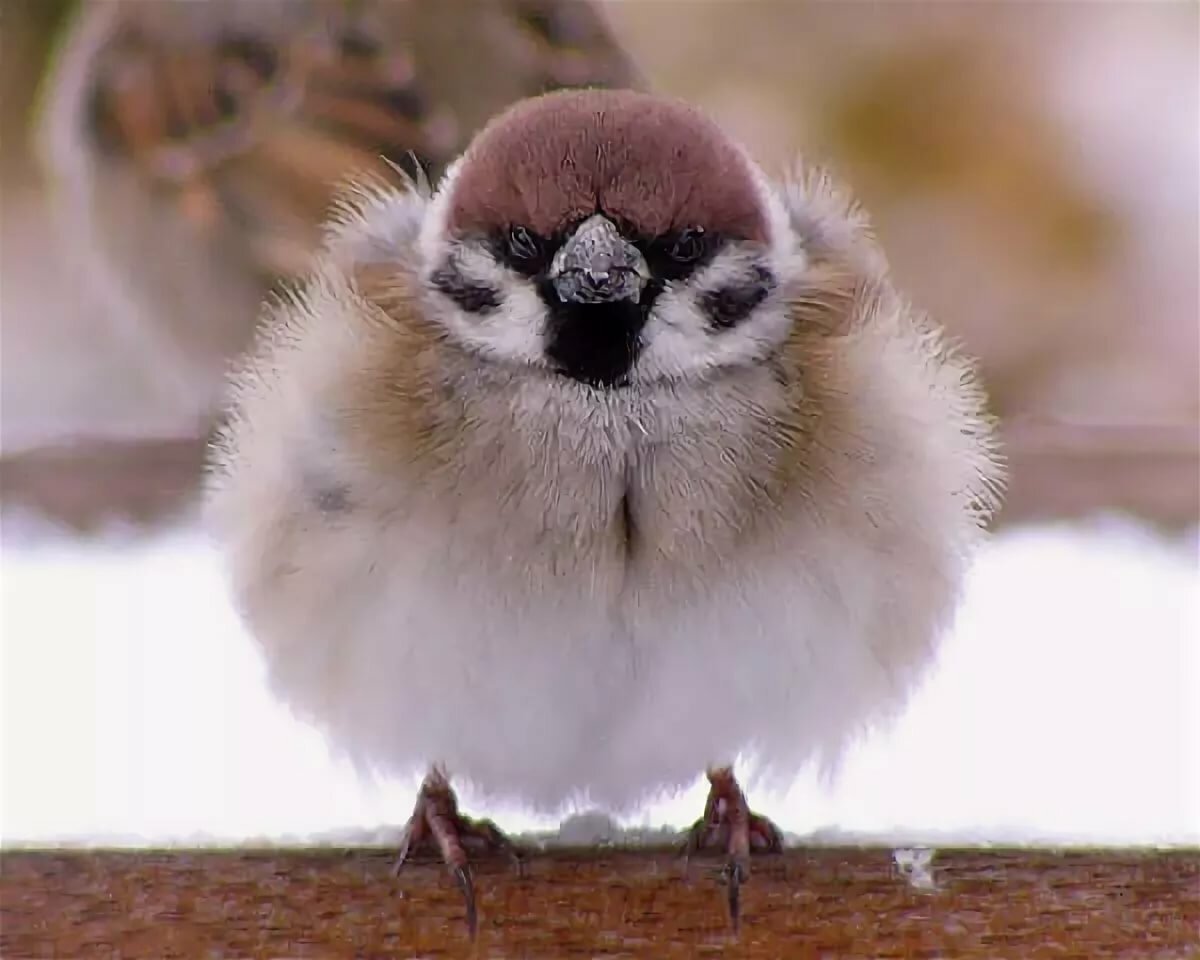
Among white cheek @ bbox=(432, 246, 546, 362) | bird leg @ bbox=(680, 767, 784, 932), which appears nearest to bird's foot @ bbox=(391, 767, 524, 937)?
bird leg @ bbox=(680, 767, 784, 932)

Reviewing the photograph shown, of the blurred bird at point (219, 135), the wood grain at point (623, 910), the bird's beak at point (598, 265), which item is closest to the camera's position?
the bird's beak at point (598, 265)

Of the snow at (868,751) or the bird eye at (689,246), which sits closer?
the bird eye at (689,246)

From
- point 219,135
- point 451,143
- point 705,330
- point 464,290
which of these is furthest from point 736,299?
point 219,135

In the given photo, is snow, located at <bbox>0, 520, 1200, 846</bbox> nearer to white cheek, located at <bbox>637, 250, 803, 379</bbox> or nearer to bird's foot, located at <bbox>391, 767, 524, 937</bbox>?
bird's foot, located at <bbox>391, 767, 524, 937</bbox>

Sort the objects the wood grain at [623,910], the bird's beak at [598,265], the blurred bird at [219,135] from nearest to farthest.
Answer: the bird's beak at [598,265] → the wood grain at [623,910] → the blurred bird at [219,135]

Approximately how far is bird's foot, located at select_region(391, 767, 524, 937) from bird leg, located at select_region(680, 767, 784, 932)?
4.0 inches

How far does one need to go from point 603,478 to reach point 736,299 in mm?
104

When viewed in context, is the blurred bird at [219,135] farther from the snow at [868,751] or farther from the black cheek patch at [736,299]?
the black cheek patch at [736,299]

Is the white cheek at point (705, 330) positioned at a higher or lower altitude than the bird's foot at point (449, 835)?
higher

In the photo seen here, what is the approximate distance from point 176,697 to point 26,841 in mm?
248

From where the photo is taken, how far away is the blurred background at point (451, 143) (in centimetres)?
92

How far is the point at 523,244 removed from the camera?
634 mm

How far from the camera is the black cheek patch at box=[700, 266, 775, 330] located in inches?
25.8

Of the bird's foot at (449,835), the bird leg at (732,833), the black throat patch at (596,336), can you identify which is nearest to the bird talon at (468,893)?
the bird's foot at (449,835)
